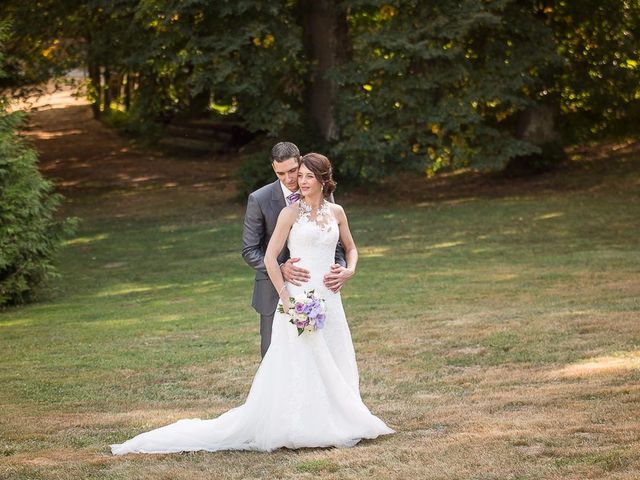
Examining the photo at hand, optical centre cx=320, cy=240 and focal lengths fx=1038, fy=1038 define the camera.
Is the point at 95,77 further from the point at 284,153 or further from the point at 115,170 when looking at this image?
the point at 284,153

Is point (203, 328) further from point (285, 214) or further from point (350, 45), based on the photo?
point (350, 45)

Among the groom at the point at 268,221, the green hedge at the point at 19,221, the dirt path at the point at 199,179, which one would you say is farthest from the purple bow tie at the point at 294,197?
the dirt path at the point at 199,179

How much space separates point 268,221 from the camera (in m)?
7.68

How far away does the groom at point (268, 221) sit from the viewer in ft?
24.3

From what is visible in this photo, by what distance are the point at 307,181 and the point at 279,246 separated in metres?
0.51

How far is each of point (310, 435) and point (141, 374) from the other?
4264 millimetres

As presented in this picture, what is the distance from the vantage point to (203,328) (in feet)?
45.7

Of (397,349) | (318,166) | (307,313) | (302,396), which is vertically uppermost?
(318,166)

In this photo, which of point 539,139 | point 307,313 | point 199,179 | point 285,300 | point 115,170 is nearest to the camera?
point 307,313

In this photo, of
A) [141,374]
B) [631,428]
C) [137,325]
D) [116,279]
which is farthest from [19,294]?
[631,428]

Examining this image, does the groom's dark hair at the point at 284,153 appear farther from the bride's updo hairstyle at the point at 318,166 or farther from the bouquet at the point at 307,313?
the bouquet at the point at 307,313

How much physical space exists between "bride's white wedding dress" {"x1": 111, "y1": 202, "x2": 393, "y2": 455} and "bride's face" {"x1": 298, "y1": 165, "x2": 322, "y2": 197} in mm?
193

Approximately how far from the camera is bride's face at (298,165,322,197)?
705 cm

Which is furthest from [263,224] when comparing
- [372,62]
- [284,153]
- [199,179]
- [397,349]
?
[199,179]
